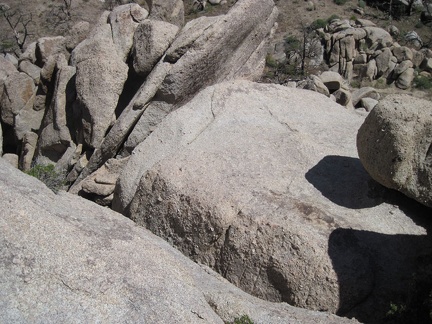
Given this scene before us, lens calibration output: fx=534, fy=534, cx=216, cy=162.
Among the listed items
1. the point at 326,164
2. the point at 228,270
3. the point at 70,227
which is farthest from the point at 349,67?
the point at 70,227

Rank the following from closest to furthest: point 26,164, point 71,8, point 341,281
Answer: point 341,281 → point 26,164 → point 71,8

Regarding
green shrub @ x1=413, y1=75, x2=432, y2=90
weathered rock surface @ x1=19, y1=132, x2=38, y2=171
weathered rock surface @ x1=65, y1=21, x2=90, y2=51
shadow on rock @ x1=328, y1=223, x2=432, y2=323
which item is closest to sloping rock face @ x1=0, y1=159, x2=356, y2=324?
shadow on rock @ x1=328, y1=223, x2=432, y2=323

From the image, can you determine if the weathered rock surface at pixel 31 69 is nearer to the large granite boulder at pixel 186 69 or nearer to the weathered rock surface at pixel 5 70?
the weathered rock surface at pixel 5 70

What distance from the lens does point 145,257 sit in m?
5.48

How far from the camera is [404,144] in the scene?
6691mm

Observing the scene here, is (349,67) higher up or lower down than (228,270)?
lower down

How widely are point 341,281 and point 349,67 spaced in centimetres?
2537

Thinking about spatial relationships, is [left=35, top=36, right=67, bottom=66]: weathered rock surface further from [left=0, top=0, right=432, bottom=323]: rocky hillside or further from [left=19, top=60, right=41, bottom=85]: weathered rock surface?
[left=0, top=0, right=432, bottom=323]: rocky hillside

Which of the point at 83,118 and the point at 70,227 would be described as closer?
the point at 70,227

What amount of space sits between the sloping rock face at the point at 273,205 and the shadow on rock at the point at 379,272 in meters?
0.01

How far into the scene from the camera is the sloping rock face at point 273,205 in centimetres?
653

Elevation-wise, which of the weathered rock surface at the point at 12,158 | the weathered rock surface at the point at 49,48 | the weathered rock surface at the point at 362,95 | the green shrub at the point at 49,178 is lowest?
the weathered rock surface at the point at 12,158

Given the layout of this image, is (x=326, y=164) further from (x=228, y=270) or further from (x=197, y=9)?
(x=197, y=9)

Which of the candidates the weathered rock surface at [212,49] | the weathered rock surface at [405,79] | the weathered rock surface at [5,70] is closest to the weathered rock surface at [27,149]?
the weathered rock surface at [5,70]
